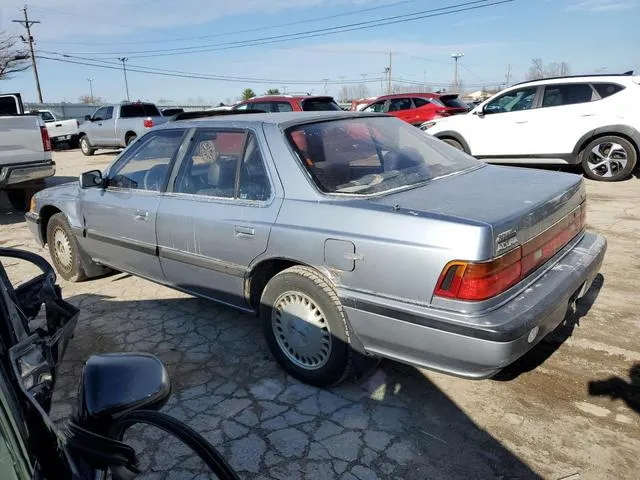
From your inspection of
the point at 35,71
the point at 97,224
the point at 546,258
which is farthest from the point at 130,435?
the point at 35,71

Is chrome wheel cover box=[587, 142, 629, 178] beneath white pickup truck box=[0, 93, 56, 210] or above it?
beneath

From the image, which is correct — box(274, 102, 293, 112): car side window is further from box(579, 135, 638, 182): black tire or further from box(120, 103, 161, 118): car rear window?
box(120, 103, 161, 118): car rear window

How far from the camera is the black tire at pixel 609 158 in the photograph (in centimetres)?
862

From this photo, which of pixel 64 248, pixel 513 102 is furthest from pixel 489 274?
pixel 513 102

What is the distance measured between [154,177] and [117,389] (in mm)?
2735

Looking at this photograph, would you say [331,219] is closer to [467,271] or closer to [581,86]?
[467,271]

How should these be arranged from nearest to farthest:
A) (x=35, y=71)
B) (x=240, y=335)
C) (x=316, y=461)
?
1. (x=316, y=461)
2. (x=240, y=335)
3. (x=35, y=71)

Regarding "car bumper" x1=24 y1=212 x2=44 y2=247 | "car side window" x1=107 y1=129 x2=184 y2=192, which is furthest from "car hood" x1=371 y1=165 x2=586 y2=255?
"car bumper" x1=24 y1=212 x2=44 y2=247

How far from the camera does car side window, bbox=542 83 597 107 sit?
8867mm

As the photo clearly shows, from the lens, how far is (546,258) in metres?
2.83

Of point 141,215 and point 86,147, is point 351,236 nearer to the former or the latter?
point 141,215

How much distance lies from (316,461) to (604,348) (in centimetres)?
220

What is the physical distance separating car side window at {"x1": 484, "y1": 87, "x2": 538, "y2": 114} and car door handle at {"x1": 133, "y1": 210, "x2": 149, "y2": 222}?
8004 millimetres

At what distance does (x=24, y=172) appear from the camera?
7.68 m
